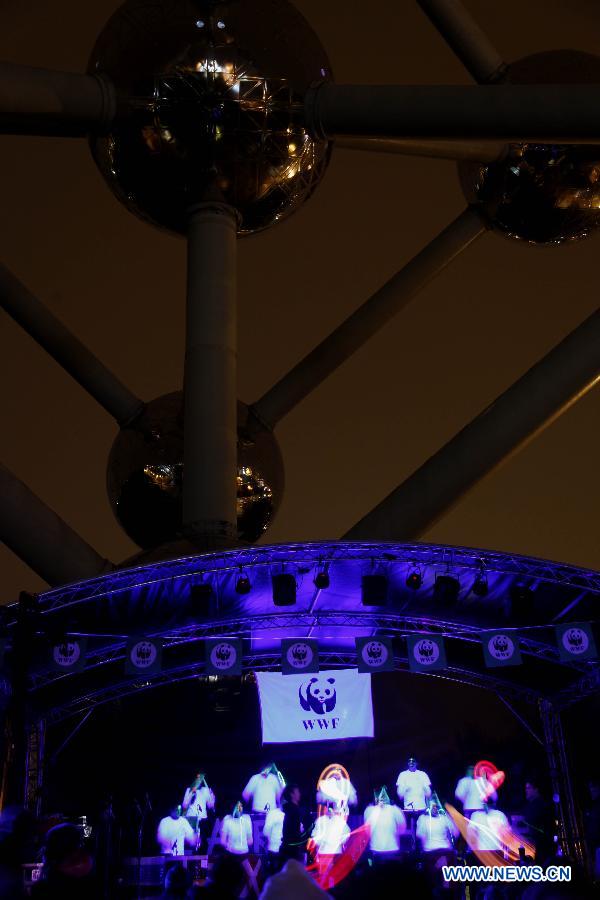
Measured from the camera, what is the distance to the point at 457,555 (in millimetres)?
11031

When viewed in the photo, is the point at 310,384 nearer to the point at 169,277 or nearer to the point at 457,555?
the point at 457,555

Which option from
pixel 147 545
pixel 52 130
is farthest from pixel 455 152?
pixel 147 545

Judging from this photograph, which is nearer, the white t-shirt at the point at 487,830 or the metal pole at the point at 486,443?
the white t-shirt at the point at 487,830

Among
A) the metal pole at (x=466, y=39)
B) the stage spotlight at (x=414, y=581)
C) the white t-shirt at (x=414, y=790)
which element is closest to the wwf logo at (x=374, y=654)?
the stage spotlight at (x=414, y=581)

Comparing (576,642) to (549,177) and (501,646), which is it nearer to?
(501,646)

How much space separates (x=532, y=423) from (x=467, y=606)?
8.86 ft

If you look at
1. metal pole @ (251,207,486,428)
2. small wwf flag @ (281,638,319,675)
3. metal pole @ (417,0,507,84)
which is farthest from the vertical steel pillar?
metal pole @ (417,0,507,84)

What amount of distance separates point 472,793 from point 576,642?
3.17m

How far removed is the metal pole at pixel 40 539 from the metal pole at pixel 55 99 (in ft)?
13.4

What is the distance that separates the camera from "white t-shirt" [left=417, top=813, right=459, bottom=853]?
484 inches

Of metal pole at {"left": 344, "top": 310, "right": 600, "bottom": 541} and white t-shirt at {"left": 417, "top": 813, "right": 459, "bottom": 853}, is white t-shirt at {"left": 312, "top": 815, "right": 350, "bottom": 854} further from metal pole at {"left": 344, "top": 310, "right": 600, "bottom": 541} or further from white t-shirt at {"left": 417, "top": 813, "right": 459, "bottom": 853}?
metal pole at {"left": 344, "top": 310, "right": 600, "bottom": 541}

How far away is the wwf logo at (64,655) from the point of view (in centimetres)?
1092

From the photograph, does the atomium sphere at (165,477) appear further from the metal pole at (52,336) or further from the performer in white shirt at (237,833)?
the performer in white shirt at (237,833)

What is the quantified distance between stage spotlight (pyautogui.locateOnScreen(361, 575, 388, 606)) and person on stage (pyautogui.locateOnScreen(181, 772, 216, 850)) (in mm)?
3972
